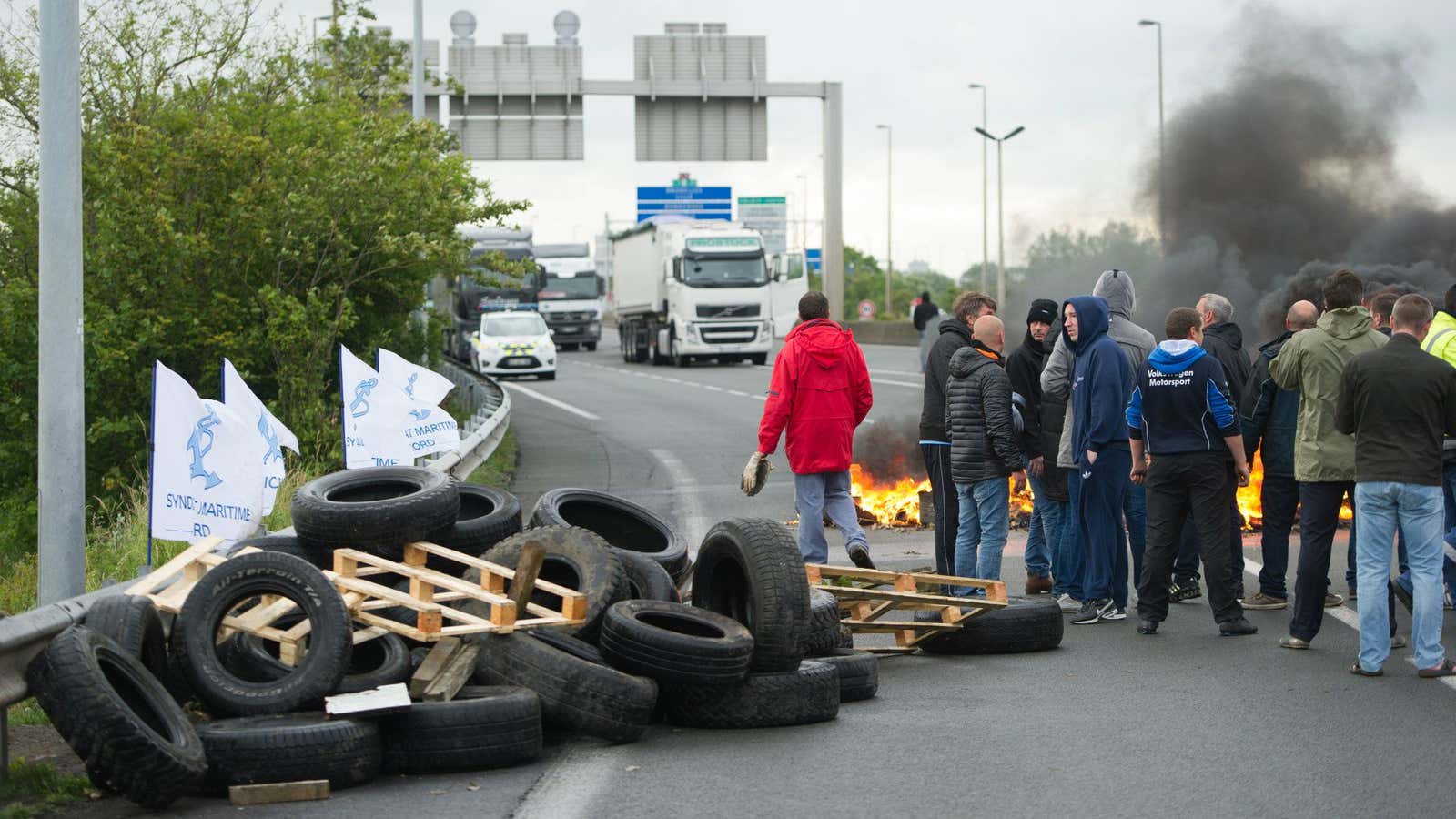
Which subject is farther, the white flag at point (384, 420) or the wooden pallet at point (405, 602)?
the white flag at point (384, 420)

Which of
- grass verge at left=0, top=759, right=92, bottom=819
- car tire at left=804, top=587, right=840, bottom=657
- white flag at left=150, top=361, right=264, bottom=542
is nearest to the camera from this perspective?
grass verge at left=0, top=759, right=92, bottom=819

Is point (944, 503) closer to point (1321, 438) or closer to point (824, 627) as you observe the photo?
point (1321, 438)

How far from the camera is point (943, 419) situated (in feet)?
34.8

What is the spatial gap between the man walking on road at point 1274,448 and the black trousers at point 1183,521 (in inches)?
24.7

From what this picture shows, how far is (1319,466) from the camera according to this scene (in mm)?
8867

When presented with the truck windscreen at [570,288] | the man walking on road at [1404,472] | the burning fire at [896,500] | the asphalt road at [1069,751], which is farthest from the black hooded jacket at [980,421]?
the truck windscreen at [570,288]

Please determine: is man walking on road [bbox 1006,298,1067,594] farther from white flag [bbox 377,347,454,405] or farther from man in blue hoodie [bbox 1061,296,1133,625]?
white flag [bbox 377,347,454,405]

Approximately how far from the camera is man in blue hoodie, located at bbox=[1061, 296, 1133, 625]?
32.6 feet

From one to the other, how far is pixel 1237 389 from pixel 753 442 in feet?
43.1

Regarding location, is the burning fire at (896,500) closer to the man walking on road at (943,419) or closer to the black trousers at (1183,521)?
the man walking on road at (943,419)

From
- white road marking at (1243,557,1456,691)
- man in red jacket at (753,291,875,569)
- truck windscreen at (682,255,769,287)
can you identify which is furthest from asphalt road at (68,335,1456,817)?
truck windscreen at (682,255,769,287)

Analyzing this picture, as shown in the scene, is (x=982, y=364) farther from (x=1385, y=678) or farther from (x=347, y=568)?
(x=347, y=568)

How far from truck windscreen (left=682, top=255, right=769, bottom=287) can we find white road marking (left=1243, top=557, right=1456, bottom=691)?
34248mm

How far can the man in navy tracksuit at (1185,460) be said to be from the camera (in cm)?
943
